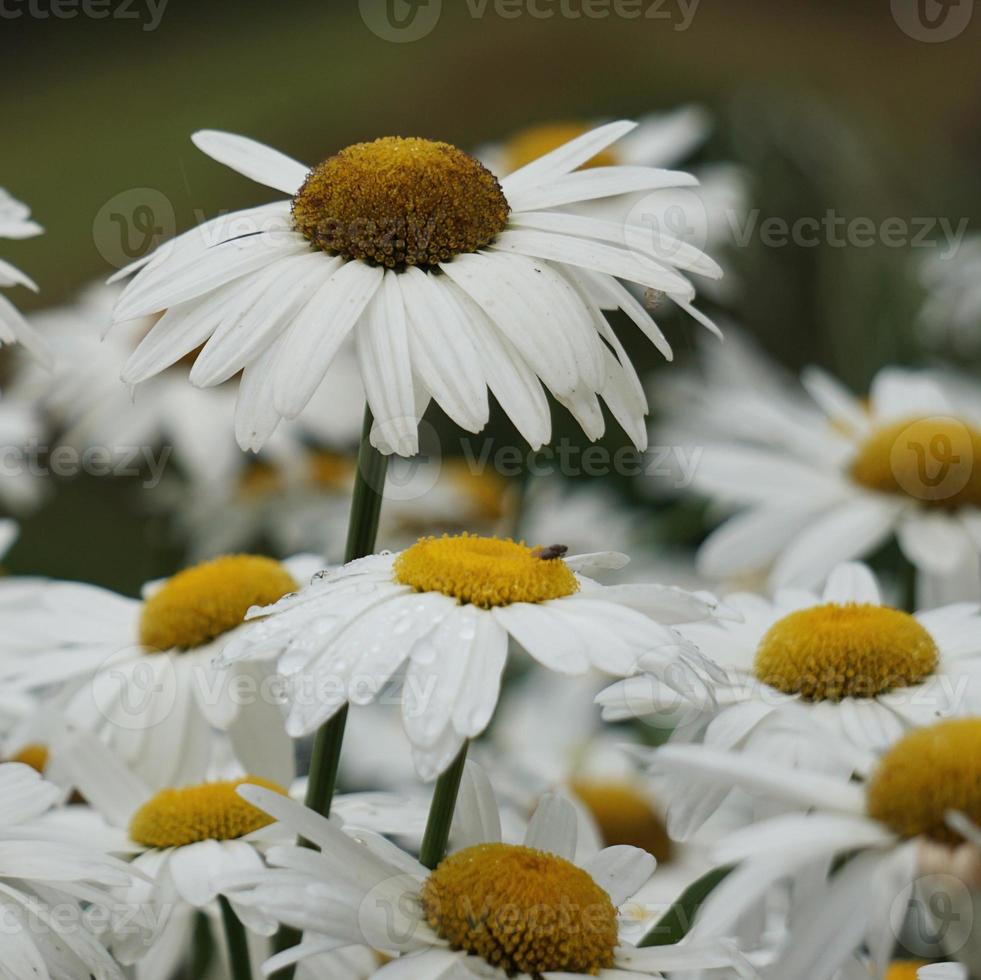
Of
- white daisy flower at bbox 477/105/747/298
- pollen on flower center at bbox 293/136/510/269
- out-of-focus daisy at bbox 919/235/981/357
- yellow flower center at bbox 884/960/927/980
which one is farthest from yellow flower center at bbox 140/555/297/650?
out-of-focus daisy at bbox 919/235/981/357

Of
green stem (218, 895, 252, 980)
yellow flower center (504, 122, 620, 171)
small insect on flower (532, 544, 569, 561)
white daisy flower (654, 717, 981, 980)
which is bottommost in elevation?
green stem (218, 895, 252, 980)

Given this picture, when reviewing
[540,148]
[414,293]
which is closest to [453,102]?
[540,148]

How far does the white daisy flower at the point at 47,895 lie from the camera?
1.66 ft

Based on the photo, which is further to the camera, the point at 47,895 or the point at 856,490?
the point at 856,490

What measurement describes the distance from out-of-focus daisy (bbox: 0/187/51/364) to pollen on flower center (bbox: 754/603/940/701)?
1.22ft

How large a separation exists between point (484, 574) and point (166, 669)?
0.27m

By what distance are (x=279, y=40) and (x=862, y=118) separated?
2300 millimetres

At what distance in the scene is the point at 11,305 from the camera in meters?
0.67

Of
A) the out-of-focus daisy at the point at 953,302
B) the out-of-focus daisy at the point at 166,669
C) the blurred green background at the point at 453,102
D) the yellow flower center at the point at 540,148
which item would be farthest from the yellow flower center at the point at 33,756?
the out-of-focus daisy at the point at 953,302

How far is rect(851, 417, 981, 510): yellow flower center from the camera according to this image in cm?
109

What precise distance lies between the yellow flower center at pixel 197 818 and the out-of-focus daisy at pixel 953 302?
1.37 metres

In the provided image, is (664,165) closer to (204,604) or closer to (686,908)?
(204,604)

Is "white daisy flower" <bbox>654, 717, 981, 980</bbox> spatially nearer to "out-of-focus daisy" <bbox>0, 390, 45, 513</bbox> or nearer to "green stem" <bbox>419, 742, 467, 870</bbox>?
"green stem" <bbox>419, 742, 467, 870</bbox>

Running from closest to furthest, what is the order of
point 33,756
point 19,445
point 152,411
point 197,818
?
point 197,818 < point 33,756 < point 19,445 < point 152,411
